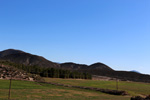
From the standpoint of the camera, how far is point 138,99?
18141mm

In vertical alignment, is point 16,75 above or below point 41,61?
below

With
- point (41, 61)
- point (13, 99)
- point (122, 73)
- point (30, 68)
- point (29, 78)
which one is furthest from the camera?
point (41, 61)

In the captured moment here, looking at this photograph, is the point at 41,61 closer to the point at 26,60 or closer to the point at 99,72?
the point at 26,60

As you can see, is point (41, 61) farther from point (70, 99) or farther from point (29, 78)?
point (70, 99)

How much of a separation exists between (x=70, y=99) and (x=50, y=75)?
132 ft

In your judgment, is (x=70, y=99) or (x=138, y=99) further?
(x=70, y=99)

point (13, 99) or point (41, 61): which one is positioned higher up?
point (41, 61)

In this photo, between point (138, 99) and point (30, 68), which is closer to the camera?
point (138, 99)

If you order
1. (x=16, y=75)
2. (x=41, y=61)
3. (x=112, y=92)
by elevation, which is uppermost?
(x=41, y=61)

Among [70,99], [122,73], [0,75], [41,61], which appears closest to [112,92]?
[70,99]

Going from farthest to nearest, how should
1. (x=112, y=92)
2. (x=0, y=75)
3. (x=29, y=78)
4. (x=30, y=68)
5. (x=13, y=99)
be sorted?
(x=30, y=68) < (x=29, y=78) < (x=0, y=75) < (x=112, y=92) < (x=13, y=99)

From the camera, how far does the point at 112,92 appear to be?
3159cm

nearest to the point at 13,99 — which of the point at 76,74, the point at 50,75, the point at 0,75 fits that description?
the point at 0,75

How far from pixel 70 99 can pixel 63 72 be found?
43221 millimetres
